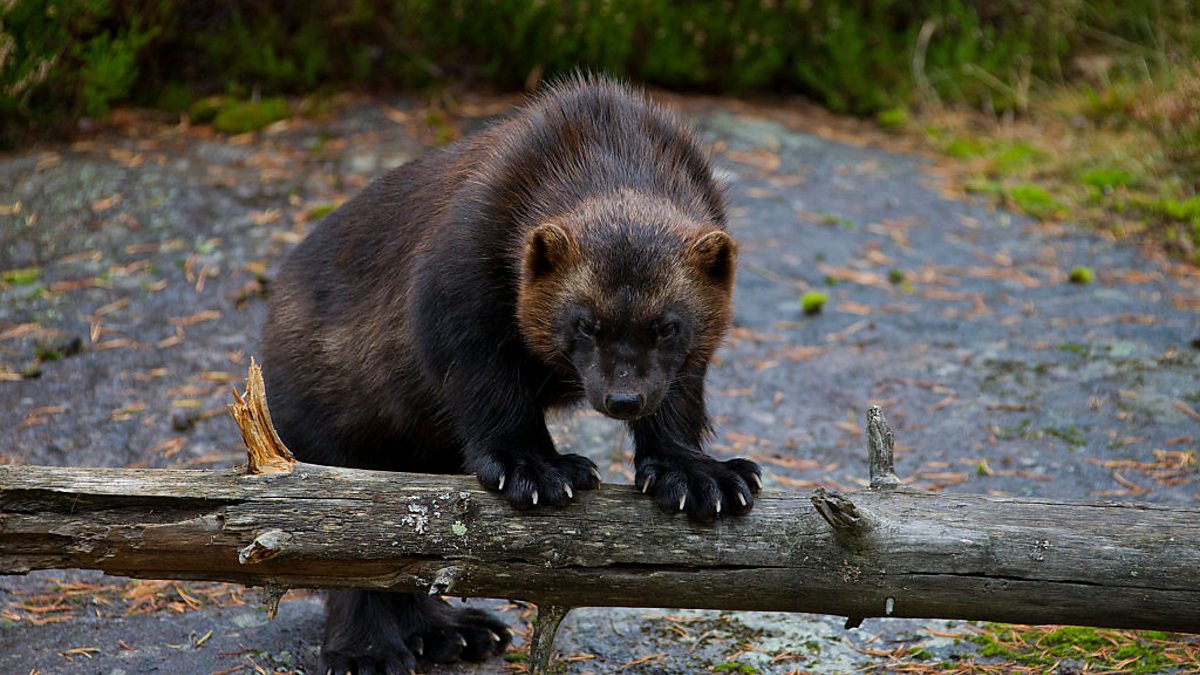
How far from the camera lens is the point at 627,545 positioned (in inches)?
144

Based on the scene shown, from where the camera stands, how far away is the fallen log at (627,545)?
3.46 metres

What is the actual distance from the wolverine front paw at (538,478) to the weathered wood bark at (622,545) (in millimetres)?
53

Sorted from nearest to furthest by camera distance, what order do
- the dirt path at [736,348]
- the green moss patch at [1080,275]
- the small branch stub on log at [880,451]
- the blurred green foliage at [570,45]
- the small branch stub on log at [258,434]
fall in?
the small branch stub on log at [258,434] < the small branch stub on log at [880,451] < the dirt path at [736,348] < the green moss patch at [1080,275] < the blurred green foliage at [570,45]

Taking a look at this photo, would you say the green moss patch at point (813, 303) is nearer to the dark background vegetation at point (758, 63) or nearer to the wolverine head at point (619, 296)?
the dark background vegetation at point (758, 63)

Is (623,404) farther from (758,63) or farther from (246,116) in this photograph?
(758,63)

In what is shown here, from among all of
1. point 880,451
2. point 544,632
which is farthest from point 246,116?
point 880,451

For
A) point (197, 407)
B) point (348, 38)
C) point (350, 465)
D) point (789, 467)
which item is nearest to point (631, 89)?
point (350, 465)

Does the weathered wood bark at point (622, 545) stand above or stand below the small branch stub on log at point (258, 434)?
below

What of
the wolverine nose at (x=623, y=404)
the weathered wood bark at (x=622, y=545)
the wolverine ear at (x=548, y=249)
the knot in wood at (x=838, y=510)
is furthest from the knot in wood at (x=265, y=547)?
the knot in wood at (x=838, y=510)

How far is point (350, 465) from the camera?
15.4 ft

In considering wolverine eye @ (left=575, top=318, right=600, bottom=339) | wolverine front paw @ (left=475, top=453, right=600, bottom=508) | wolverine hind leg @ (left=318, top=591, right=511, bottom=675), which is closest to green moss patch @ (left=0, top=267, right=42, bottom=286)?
wolverine hind leg @ (left=318, top=591, right=511, bottom=675)

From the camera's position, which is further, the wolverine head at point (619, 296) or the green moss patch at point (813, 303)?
the green moss patch at point (813, 303)

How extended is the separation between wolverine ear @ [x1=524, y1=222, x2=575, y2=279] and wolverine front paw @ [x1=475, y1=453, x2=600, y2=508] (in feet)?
1.95

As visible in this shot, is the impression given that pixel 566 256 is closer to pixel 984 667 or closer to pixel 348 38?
pixel 984 667
